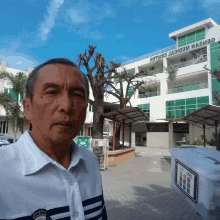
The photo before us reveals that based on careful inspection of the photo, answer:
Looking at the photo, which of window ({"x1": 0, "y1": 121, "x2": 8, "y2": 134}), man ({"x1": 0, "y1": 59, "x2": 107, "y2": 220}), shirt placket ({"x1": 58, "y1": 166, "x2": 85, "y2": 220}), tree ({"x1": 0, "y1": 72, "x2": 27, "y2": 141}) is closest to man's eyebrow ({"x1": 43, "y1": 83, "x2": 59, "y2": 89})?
man ({"x1": 0, "y1": 59, "x2": 107, "y2": 220})

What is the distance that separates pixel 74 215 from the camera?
861mm

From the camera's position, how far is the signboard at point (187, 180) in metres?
2.43

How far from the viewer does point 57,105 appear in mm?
865

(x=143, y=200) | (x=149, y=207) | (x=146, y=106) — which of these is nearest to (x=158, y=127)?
(x=146, y=106)

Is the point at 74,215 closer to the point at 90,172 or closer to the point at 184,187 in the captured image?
the point at 90,172

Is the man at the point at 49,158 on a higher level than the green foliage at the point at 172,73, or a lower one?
lower

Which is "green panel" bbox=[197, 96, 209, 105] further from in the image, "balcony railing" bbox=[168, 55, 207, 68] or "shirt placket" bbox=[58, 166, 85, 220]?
Answer: "shirt placket" bbox=[58, 166, 85, 220]

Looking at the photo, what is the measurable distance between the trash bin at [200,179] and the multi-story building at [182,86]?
17.7m

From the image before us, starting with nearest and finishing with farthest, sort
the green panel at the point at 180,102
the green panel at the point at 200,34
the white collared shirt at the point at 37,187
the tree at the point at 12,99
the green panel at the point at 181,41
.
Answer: the white collared shirt at the point at 37,187 → the tree at the point at 12,99 → the green panel at the point at 180,102 → the green panel at the point at 200,34 → the green panel at the point at 181,41

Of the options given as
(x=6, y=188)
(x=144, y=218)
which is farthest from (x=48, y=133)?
(x=144, y=218)

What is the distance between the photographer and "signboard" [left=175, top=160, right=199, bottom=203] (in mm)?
2434

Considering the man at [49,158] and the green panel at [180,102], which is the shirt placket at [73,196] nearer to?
the man at [49,158]

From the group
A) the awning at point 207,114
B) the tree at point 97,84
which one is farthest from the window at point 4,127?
the awning at point 207,114

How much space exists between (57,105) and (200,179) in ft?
7.43
